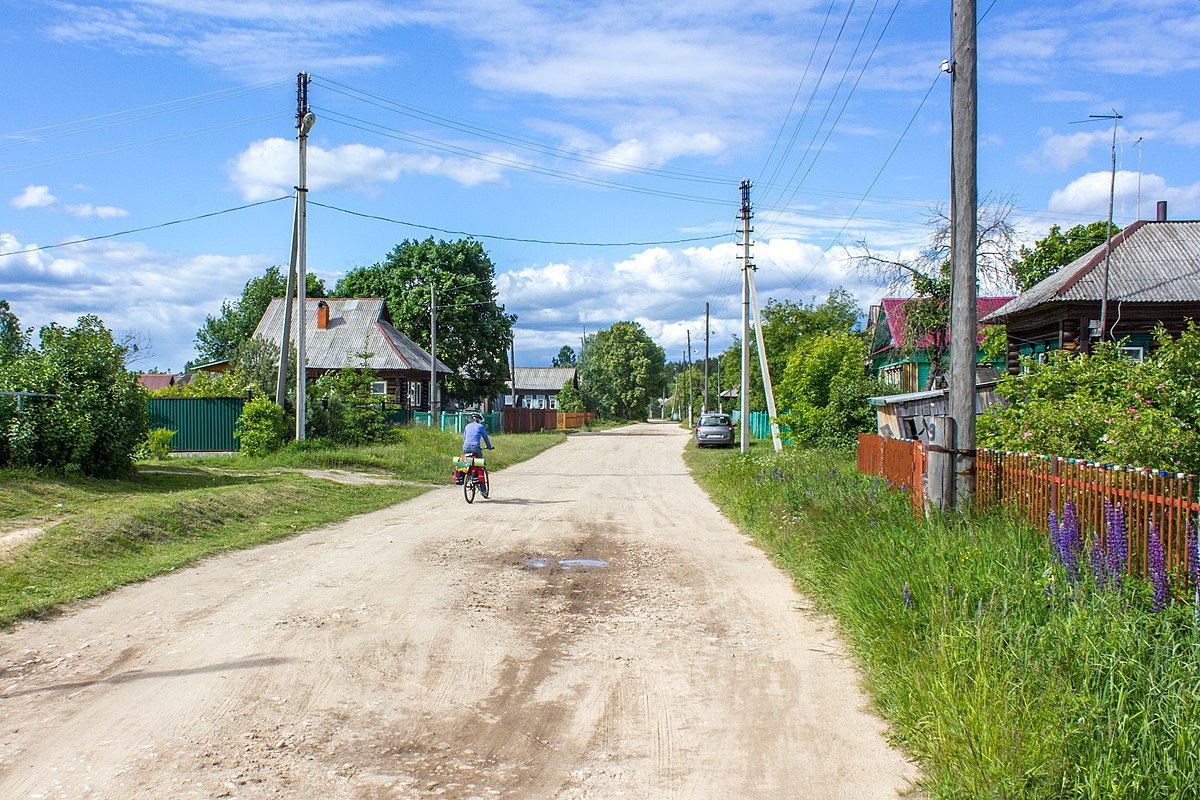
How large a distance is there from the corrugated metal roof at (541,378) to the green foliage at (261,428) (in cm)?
→ 10490

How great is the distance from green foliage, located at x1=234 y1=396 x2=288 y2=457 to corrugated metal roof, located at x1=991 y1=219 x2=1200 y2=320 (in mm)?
19668

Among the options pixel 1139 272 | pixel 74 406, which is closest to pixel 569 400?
pixel 1139 272

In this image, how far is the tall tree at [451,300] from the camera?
5622 cm

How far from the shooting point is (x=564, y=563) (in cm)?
1026

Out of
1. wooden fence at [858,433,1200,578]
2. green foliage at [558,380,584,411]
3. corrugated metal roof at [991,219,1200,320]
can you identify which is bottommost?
wooden fence at [858,433,1200,578]

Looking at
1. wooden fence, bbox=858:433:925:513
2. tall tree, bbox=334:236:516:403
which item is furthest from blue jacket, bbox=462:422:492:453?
tall tree, bbox=334:236:516:403

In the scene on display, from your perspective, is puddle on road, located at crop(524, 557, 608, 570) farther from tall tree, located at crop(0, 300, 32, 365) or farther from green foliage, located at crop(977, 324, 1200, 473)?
tall tree, located at crop(0, 300, 32, 365)

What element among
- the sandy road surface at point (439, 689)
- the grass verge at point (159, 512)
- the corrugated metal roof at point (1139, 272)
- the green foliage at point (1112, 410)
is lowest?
the sandy road surface at point (439, 689)

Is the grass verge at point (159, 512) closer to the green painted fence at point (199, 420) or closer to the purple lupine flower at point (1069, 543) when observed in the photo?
the green painted fence at point (199, 420)

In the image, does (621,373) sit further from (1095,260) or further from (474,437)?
(474,437)

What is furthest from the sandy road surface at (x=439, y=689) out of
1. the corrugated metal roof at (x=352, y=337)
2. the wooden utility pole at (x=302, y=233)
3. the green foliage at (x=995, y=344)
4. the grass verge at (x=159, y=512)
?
the corrugated metal roof at (x=352, y=337)

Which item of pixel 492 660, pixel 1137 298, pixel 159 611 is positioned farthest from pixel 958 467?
pixel 1137 298

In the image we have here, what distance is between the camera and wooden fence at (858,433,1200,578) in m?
5.89

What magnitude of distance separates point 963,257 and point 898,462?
4.87m
